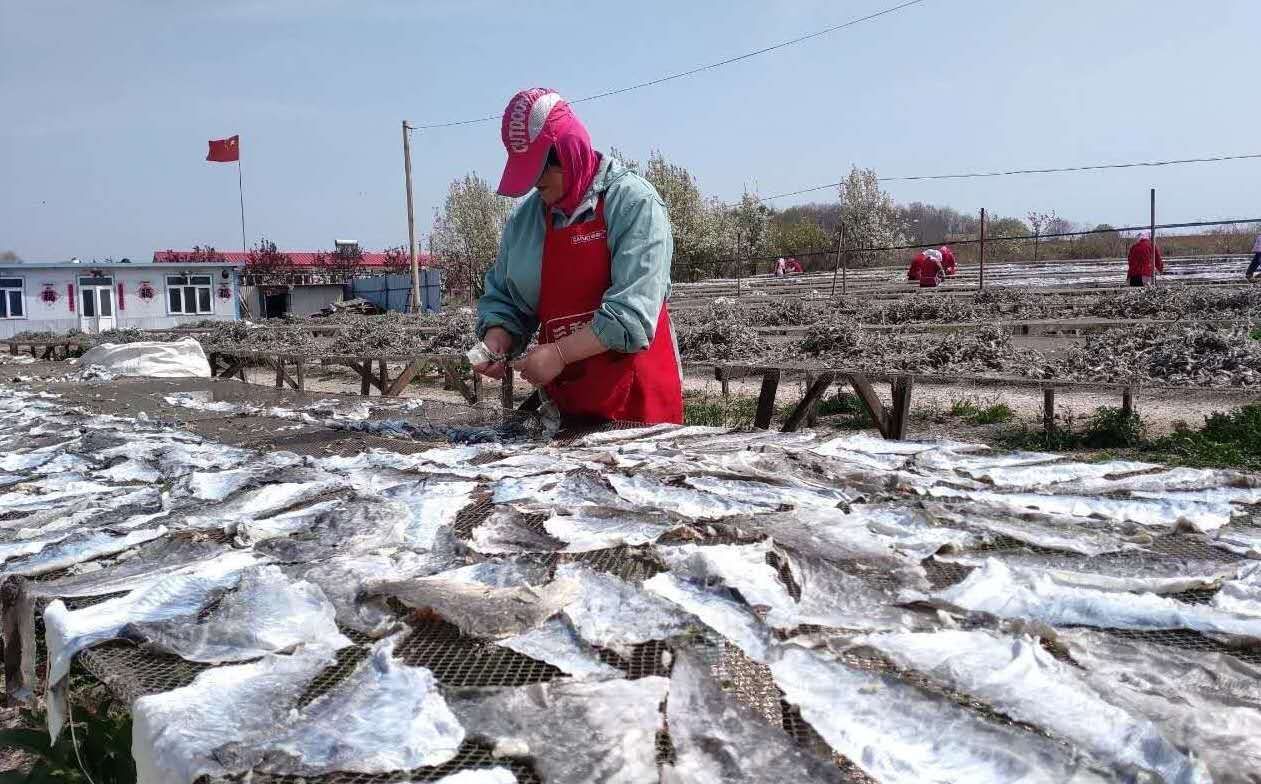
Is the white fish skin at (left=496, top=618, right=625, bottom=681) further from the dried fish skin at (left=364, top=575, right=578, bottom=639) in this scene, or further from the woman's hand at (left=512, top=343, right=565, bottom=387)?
the woman's hand at (left=512, top=343, right=565, bottom=387)

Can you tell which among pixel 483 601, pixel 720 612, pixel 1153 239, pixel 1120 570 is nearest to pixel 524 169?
pixel 483 601

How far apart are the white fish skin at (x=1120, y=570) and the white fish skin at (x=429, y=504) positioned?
1006 mm

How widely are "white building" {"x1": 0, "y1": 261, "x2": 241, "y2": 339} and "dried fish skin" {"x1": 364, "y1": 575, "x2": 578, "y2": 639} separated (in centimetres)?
→ 3044

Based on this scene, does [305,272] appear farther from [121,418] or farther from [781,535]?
→ [781,535]

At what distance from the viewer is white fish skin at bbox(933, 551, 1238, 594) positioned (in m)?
1.43

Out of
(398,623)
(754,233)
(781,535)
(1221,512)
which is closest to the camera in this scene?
(398,623)

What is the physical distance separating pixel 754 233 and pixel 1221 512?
4896 cm

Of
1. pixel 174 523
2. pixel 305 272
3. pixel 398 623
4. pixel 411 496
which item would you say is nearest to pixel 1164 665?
pixel 398 623

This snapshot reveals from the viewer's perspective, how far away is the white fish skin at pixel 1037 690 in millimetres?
936

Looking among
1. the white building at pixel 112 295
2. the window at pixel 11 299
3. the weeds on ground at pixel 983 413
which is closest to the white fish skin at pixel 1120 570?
the weeds on ground at pixel 983 413

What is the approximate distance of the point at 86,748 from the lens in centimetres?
260

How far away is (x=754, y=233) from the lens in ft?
163

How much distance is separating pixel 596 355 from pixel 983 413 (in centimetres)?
661

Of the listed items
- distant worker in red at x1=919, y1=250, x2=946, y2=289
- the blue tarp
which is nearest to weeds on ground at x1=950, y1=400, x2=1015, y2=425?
distant worker in red at x1=919, y1=250, x2=946, y2=289
